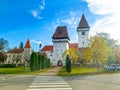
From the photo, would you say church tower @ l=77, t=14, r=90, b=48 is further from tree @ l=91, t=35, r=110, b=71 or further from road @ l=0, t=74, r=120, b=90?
road @ l=0, t=74, r=120, b=90

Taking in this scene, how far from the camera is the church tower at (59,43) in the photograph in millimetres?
92750

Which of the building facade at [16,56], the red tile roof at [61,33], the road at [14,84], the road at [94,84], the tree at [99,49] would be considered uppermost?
the red tile roof at [61,33]

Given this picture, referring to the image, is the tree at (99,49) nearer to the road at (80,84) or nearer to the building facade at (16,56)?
the road at (80,84)

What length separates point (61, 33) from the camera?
93.5 metres

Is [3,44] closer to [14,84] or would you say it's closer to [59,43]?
[59,43]

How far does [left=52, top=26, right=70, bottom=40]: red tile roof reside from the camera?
92625 mm

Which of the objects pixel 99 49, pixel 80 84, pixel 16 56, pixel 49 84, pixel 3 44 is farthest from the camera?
pixel 16 56

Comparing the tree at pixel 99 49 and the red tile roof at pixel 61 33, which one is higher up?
the red tile roof at pixel 61 33

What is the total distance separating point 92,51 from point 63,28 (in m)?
51.5

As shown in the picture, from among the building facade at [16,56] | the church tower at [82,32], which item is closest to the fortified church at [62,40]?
the church tower at [82,32]

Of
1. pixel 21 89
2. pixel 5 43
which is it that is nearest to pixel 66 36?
pixel 5 43

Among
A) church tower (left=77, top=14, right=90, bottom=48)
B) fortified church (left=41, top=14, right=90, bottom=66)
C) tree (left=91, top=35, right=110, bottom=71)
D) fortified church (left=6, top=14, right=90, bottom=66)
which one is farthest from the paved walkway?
church tower (left=77, top=14, right=90, bottom=48)

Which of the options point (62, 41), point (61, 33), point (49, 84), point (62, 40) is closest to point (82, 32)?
point (61, 33)

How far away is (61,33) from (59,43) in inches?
161
